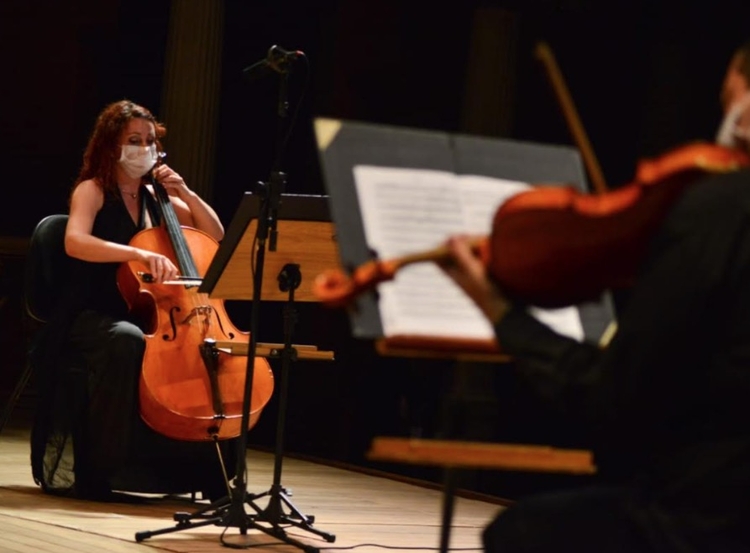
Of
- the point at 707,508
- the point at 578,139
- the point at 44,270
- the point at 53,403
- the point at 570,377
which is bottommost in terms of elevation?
the point at 53,403

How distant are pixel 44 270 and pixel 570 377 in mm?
3479

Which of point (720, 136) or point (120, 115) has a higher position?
point (720, 136)

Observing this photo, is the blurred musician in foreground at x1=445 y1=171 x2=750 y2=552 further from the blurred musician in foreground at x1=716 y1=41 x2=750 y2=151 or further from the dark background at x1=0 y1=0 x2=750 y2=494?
the dark background at x1=0 y1=0 x2=750 y2=494

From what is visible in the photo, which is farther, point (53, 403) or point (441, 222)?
point (53, 403)

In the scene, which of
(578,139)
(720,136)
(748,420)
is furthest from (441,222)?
(748,420)

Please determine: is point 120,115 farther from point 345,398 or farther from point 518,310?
point 345,398

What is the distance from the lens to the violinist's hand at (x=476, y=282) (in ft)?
6.09

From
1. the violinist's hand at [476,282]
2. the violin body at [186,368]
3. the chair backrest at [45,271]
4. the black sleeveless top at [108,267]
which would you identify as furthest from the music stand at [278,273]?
the violinist's hand at [476,282]

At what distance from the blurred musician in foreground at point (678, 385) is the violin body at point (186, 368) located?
108 inches

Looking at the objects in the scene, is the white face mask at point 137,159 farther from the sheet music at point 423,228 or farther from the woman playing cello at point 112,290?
the sheet music at point 423,228

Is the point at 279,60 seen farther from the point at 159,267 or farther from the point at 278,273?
the point at 159,267

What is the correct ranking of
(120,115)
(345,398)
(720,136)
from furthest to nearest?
(345,398) → (120,115) → (720,136)

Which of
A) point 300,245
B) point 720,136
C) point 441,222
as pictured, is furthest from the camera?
point 300,245

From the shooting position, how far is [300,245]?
4.17m
